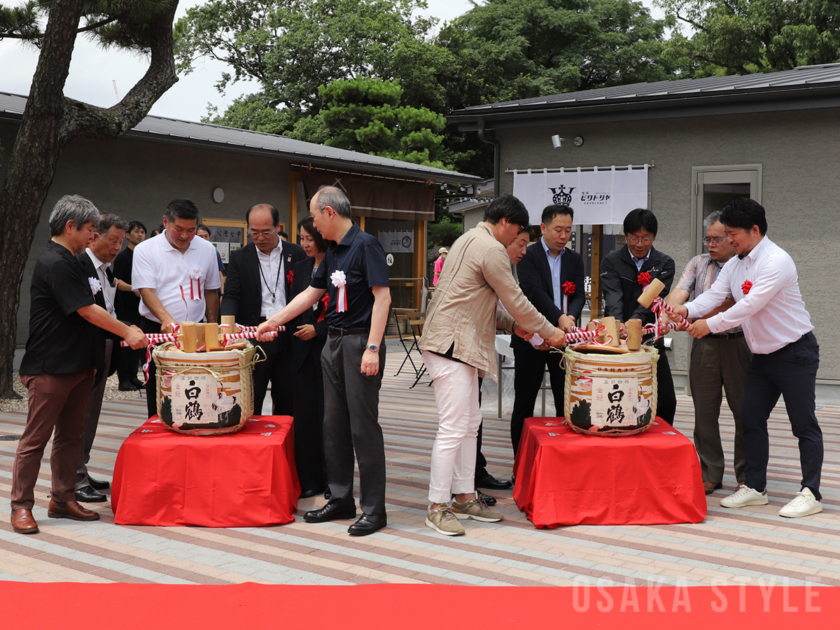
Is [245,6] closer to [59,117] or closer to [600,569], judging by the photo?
[59,117]

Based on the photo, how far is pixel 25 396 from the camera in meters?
8.81

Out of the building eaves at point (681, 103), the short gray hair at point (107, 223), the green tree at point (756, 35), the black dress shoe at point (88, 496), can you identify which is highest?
the green tree at point (756, 35)

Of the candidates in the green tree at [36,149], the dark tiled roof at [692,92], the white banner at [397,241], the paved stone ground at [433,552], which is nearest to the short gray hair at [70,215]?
the paved stone ground at [433,552]

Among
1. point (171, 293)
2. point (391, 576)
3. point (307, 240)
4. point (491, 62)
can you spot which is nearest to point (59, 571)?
point (391, 576)

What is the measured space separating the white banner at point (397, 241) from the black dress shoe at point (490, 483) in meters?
10.8

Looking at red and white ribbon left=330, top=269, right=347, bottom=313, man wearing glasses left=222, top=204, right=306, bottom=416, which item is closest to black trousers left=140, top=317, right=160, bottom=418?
man wearing glasses left=222, top=204, right=306, bottom=416

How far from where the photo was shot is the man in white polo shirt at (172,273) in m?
5.02

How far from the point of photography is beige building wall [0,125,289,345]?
10.7 m

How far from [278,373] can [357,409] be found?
107 cm

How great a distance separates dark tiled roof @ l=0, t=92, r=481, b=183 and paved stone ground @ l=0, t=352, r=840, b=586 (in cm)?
717

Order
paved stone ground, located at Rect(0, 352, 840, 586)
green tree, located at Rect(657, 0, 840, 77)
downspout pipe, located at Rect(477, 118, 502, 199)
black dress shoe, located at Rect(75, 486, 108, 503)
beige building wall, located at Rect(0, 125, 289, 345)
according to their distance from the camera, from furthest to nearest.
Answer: green tree, located at Rect(657, 0, 840, 77) < beige building wall, located at Rect(0, 125, 289, 345) < downspout pipe, located at Rect(477, 118, 502, 199) < black dress shoe, located at Rect(75, 486, 108, 503) < paved stone ground, located at Rect(0, 352, 840, 586)

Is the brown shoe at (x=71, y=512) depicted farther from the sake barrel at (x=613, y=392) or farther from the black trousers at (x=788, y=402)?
the black trousers at (x=788, y=402)

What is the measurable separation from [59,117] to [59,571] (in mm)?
6207

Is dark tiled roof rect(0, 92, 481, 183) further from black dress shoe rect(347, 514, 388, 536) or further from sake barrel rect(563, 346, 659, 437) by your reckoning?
sake barrel rect(563, 346, 659, 437)
